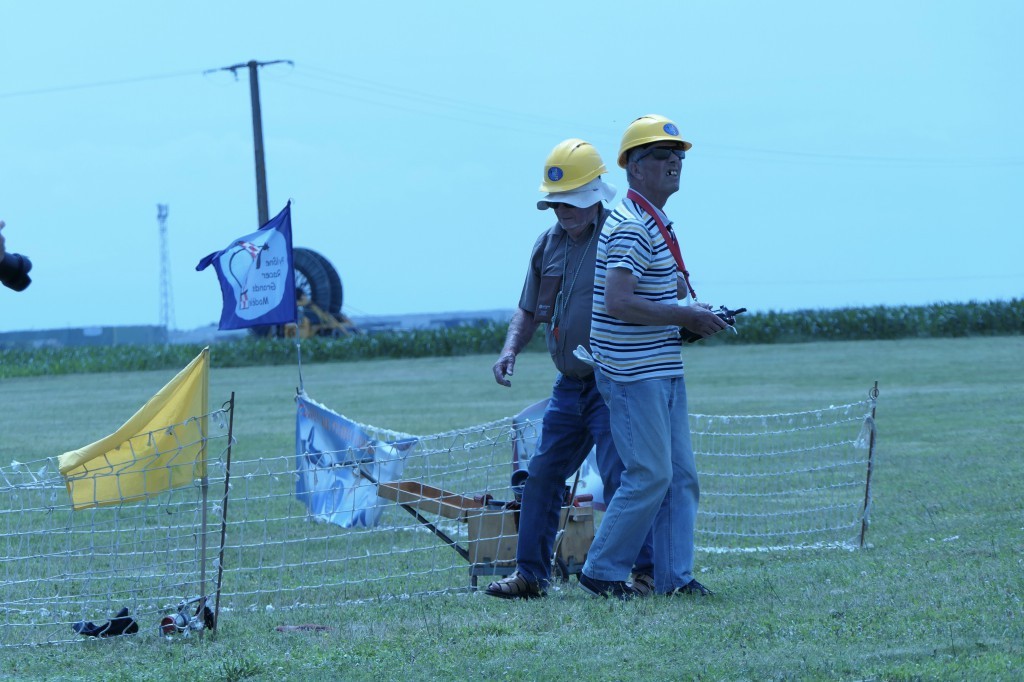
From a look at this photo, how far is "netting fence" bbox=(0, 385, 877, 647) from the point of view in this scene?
5.86 meters

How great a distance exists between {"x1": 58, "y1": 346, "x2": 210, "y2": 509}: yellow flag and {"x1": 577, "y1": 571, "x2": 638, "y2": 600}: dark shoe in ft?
5.75

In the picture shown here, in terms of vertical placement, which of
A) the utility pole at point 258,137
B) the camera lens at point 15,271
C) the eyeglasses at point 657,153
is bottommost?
the camera lens at point 15,271

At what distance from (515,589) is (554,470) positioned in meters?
0.58

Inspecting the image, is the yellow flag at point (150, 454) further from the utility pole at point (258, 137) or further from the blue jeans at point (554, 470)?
the utility pole at point (258, 137)

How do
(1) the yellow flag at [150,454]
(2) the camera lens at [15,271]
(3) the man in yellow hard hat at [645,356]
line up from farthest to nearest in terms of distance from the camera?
(3) the man in yellow hard hat at [645,356], (1) the yellow flag at [150,454], (2) the camera lens at [15,271]

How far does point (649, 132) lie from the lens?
553 cm

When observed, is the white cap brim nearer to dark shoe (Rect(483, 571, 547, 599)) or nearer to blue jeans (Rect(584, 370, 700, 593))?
blue jeans (Rect(584, 370, 700, 593))

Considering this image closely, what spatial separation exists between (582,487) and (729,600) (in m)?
2.31

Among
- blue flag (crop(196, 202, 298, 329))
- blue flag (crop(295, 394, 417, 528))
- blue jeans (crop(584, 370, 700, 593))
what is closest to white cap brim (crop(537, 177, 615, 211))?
blue jeans (crop(584, 370, 700, 593))

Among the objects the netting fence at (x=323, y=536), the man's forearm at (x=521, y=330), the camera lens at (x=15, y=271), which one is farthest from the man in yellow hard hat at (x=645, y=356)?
the camera lens at (x=15, y=271)

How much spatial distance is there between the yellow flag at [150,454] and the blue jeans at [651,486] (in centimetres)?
175

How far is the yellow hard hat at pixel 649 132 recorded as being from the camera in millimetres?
5527

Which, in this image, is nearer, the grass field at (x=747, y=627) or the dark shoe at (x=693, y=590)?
the grass field at (x=747, y=627)

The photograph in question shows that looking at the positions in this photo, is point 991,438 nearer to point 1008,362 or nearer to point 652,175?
point 652,175
